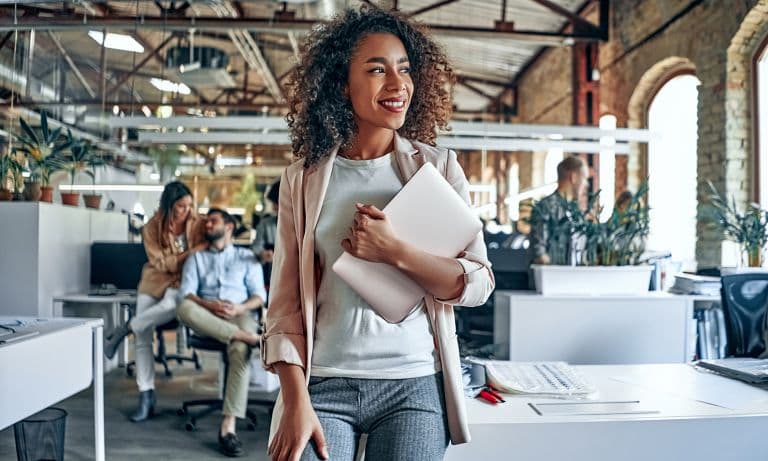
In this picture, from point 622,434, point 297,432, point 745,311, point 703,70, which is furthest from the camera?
point 703,70

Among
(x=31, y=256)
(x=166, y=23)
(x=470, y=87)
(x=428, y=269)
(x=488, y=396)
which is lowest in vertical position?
(x=488, y=396)

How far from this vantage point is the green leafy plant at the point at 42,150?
4555 millimetres

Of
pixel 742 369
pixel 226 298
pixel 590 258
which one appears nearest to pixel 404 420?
pixel 742 369

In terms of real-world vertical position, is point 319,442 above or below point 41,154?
below

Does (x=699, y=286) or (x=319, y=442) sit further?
(x=699, y=286)

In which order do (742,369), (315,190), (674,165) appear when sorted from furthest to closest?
(674,165) → (742,369) → (315,190)

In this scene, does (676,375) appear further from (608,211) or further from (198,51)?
(198,51)

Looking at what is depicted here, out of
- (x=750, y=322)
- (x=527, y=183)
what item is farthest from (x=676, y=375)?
(x=527, y=183)

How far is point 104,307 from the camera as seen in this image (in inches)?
221

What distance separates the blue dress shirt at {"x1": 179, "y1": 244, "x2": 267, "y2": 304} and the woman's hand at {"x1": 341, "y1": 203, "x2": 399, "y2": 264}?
3.24 meters

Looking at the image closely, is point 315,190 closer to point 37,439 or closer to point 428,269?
point 428,269

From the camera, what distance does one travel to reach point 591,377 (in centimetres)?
202

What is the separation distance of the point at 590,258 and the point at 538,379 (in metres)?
1.44

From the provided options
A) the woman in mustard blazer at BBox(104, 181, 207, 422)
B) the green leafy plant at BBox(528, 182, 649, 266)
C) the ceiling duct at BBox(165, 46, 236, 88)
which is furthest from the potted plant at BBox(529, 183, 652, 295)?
the ceiling duct at BBox(165, 46, 236, 88)
